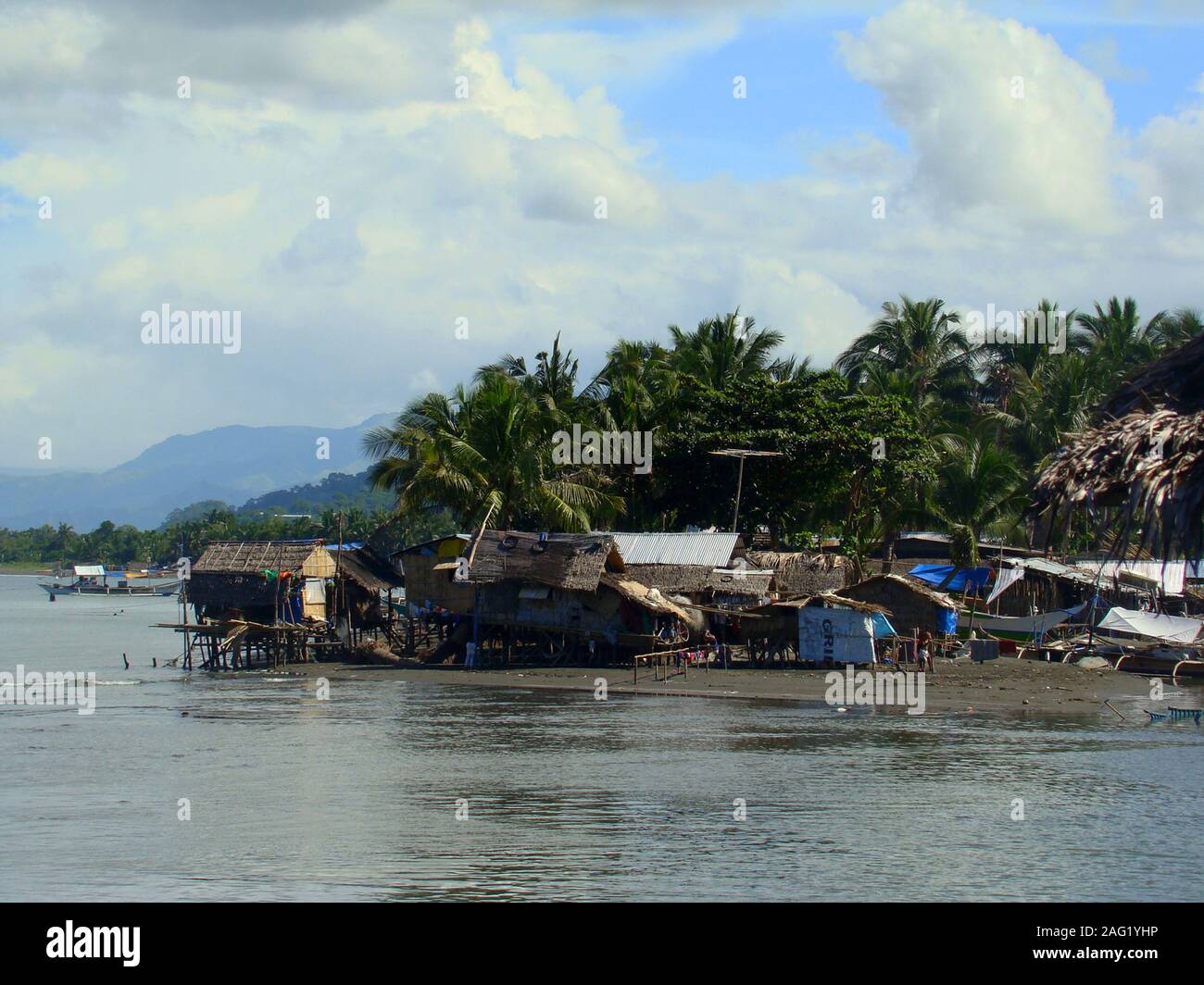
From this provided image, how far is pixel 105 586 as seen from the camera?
359 feet

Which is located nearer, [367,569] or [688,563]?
[688,563]

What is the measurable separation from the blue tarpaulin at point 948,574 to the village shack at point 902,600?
6041 mm

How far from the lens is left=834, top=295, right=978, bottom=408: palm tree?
54.0m

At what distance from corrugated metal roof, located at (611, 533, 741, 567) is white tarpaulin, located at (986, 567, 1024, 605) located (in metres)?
8.32

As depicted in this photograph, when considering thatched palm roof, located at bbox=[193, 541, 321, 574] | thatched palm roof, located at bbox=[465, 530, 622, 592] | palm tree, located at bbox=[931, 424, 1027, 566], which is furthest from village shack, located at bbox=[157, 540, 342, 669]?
A: palm tree, located at bbox=[931, 424, 1027, 566]

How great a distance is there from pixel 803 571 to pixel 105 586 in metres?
87.6

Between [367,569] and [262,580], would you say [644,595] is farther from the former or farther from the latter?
[262,580]

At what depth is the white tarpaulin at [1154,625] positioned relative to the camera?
113 ft

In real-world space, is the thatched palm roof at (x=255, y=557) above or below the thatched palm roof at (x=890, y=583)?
above

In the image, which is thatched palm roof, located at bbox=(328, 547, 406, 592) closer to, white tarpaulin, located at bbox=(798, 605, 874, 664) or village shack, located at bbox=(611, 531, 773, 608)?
village shack, located at bbox=(611, 531, 773, 608)

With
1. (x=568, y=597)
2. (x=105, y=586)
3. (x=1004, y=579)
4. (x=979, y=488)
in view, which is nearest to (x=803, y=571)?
(x=568, y=597)

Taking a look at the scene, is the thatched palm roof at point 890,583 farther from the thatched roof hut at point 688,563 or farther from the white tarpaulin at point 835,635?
the thatched roof hut at point 688,563

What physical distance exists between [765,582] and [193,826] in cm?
1977

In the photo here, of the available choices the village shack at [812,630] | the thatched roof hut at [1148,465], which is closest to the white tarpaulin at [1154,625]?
the village shack at [812,630]
